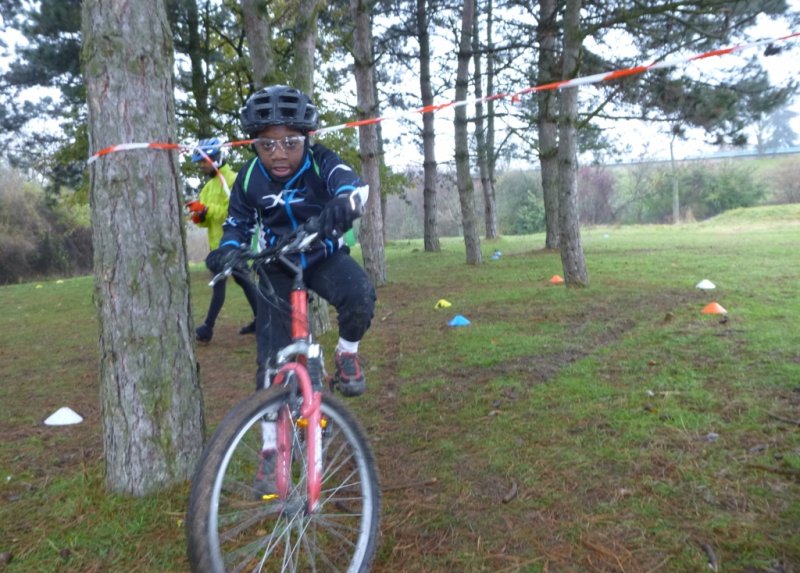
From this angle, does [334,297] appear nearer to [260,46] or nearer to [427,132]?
[260,46]

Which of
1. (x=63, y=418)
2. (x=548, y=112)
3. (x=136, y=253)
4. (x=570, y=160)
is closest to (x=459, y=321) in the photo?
(x=570, y=160)

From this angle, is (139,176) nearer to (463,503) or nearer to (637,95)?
(463,503)

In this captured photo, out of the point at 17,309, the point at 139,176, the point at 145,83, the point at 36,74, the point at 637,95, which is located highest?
the point at 36,74

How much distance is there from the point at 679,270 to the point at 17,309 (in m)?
13.0

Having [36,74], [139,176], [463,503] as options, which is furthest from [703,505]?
[36,74]

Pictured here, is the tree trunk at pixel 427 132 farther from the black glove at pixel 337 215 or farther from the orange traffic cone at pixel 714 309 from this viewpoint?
the black glove at pixel 337 215

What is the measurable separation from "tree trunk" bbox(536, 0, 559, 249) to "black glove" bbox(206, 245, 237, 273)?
9.86 metres

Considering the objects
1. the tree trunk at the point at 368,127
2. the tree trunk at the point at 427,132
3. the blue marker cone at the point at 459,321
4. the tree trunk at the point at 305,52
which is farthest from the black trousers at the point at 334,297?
the tree trunk at the point at 427,132

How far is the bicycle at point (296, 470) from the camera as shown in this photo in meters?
2.43

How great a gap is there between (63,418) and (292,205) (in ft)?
9.45

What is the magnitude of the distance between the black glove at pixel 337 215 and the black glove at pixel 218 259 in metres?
0.42

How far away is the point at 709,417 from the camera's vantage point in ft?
13.4

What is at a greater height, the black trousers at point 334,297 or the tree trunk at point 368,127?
the tree trunk at point 368,127

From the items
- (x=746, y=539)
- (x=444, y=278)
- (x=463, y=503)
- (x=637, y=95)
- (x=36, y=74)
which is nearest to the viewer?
(x=746, y=539)
